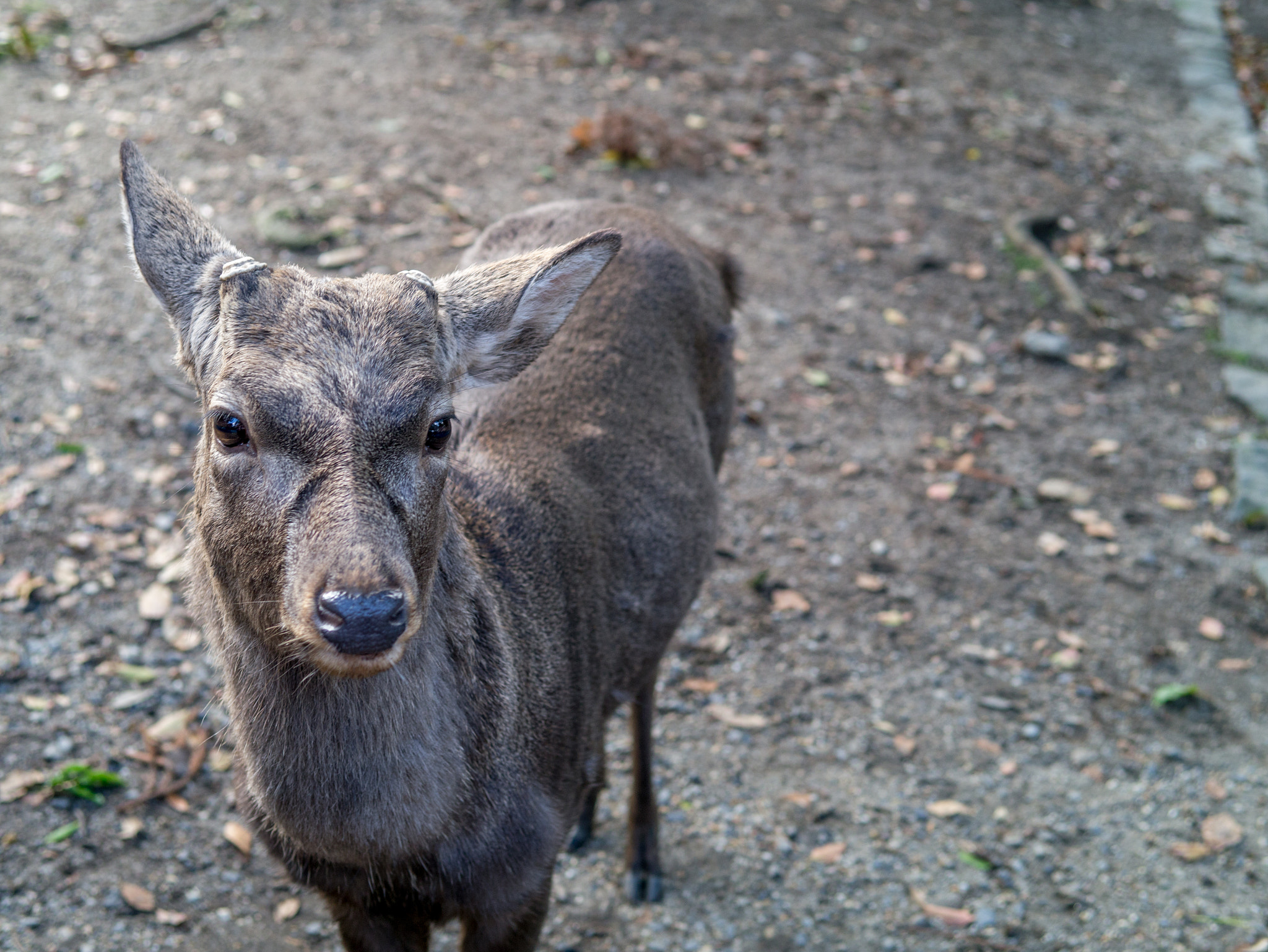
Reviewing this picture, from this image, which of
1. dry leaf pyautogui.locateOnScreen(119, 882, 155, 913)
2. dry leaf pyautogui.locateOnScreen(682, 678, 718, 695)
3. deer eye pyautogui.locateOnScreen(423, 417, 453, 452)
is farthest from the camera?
dry leaf pyautogui.locateOnScreen(682, 678, 718, 695)

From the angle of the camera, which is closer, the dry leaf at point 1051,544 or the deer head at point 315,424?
the deer head at point 315,424

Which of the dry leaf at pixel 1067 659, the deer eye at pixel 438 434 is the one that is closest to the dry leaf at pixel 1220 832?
the dry leaf at pixel 1067 659

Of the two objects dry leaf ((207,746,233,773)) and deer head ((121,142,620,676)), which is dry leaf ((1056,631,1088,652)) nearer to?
deer head ((121,142,620,676))

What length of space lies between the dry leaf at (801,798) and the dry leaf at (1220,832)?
1.79 m

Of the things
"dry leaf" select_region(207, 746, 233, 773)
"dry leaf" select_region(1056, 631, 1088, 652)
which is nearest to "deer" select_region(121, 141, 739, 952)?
"dry leaf" select_region(207, 746, 233, 773)

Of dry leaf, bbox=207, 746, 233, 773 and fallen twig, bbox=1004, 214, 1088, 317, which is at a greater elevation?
fallen twig, bbox=1004, 214, 1088, 317

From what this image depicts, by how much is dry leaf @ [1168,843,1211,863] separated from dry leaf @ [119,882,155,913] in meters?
4.33

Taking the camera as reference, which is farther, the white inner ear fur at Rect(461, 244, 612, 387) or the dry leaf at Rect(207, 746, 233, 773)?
the dry leaf at Rect(207, 746, 233, 773)

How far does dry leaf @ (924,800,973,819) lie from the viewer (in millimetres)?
4676

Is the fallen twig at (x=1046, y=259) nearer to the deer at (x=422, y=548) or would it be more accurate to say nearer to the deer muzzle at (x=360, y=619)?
the deer at (x=422, y=548)

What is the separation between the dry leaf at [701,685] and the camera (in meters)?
5.14

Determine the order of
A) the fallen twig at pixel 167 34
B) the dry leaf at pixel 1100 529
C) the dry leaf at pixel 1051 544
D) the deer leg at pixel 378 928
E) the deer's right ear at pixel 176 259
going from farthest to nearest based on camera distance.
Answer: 1. the fallen twig at pixel 167 34
2. the dry leaf at pixel 1100 529
3. the dry leaf at pixel 1051 544
4. the deer leg at pixel 378 928
5. the deer's right ear at pixel 176 259

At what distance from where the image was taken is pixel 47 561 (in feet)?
16.7

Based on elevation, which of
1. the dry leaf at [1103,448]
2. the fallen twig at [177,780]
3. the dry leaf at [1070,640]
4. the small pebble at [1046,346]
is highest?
the small pebble at [1046,346]
